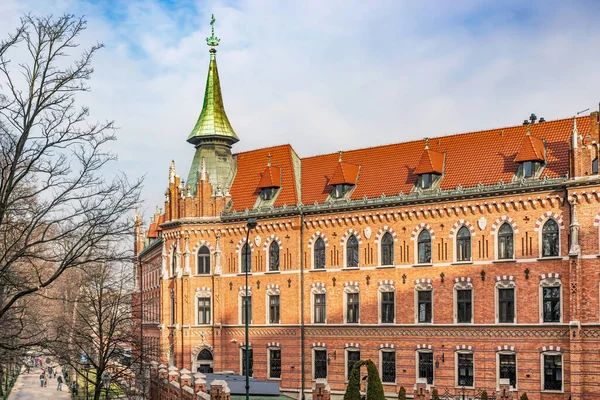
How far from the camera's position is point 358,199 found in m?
49.3

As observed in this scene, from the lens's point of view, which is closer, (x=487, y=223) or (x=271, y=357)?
(x=487, y=223)

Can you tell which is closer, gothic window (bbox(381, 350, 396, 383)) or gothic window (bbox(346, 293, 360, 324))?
gothic window (bbox(381, 350, 396, 383))

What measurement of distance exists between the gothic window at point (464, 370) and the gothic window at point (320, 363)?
348 inches

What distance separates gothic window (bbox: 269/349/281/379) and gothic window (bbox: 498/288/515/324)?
14750mm

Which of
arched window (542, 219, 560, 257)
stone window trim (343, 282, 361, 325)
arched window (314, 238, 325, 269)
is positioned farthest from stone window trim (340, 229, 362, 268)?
arched window (542, 219, 560, 257)

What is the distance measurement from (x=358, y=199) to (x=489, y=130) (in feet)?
28.1

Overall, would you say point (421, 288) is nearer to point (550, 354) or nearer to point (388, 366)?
point (388, 366)

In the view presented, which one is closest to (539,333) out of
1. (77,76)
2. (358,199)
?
(358,199)

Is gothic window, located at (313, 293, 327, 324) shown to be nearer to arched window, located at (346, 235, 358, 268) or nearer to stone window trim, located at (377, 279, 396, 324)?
arched window, located at (346, 235, 358, 268)

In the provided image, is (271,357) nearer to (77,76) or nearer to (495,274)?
(495,274)

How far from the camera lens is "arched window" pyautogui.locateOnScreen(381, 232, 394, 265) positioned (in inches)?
1868

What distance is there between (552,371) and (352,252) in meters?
13.5

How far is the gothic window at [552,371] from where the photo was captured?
133 ft

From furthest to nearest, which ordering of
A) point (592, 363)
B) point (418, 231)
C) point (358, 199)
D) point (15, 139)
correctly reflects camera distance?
point (358, 199)
point (418, 231)
point (592, 363)
point (15, 139)
